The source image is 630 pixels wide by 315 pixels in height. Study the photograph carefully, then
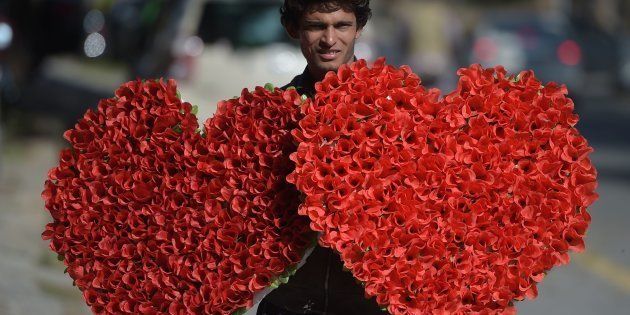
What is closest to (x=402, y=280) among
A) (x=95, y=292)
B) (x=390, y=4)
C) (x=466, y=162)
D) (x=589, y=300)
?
(x=466, y=162)

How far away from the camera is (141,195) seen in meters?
3.94

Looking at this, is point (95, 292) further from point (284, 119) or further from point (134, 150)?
point (284, 119)

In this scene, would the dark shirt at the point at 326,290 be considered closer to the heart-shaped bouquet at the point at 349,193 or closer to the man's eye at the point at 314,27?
the heart-shaped bouquet at the point at 349,193

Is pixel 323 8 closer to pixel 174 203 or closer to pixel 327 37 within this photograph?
pixel 327 37

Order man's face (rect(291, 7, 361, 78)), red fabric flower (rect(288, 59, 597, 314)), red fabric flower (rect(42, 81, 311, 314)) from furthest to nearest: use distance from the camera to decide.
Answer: man's face (rect(291, 7, 361, 78)) < red fabric flower (rect(42, 81, 311, 314)) < red fabric flower (rect(288, 59, 597, 314))

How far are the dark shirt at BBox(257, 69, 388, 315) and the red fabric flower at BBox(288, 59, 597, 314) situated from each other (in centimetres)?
24

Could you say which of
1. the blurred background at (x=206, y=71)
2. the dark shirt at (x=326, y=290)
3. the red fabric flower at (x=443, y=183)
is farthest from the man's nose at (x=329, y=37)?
the blurred background at (x=206, y=71)

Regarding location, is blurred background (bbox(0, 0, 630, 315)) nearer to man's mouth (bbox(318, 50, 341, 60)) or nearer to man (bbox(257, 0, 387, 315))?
man (bbox(257, 0, 387, 315))

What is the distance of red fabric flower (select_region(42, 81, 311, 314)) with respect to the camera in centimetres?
372

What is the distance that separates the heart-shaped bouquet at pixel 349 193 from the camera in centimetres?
357

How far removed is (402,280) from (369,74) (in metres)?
0.53

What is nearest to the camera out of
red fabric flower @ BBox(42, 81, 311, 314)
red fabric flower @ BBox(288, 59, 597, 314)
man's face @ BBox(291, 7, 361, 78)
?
red fabric flower @ BBox(288, 59, 597, 314)

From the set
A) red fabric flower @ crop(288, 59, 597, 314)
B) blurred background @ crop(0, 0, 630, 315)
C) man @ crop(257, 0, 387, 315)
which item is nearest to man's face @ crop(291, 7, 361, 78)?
man @ crop(257, 0, 387, 315)

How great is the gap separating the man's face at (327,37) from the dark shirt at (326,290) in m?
0.50
